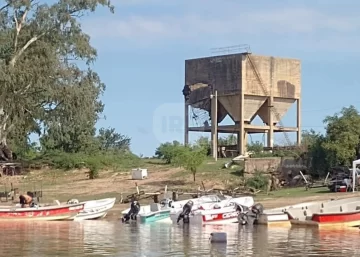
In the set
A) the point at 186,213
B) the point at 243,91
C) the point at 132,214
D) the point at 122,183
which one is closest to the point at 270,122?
the point at 243,91

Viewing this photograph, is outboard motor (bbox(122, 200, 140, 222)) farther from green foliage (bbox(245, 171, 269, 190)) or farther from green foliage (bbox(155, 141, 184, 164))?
green foliage (bbox(155, 141, 184, 164))

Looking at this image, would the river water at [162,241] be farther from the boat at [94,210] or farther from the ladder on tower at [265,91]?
the ladder on tower at [265,91]

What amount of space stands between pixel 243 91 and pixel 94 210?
42040 millimetres

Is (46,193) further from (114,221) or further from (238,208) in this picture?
(238,208)

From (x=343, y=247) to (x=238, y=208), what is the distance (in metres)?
13.8

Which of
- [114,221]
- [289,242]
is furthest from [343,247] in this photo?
[114,221]

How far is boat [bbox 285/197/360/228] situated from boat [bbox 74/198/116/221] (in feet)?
37.7

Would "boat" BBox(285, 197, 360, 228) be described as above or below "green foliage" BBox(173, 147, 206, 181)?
below

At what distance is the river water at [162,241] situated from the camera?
28359 millimetres

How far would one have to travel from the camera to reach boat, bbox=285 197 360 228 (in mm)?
→ 40344

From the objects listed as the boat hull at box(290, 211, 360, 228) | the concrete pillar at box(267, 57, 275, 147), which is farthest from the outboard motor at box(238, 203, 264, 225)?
the concrete pillar at box(267, 57, 275, 147)

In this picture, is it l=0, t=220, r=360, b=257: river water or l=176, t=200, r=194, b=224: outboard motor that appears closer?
l=0, t=220, r=360, b=257: river water

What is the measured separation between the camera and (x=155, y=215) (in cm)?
4628

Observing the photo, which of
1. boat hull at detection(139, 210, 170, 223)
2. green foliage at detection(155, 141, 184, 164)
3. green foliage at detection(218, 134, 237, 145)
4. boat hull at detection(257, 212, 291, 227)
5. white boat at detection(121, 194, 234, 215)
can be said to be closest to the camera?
boat hull at detection(257, 212, 291, 227)
